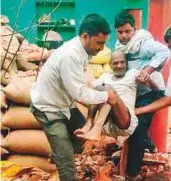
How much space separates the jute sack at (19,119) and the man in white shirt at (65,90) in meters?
0.61

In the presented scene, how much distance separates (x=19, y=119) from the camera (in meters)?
4.20

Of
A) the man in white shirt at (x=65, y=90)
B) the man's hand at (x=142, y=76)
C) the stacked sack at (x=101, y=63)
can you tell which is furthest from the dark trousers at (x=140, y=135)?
the man in white shirt at (x=65, y=90)

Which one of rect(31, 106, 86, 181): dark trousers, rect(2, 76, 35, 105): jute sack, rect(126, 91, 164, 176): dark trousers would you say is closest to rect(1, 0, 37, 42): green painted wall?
rect(2, 76, 35, 105): jute sack

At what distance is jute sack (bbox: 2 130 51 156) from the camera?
412 centimetres

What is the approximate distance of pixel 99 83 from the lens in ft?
12.5

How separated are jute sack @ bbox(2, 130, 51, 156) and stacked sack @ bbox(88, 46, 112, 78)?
21.2 inches

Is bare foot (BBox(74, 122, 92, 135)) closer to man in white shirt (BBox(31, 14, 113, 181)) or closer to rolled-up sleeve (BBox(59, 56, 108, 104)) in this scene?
man in white shirt (BBox(31, 14, 113, 181))

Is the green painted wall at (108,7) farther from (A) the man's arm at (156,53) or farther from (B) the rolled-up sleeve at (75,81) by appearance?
(B) the rolled-up sleeve at (75,81)

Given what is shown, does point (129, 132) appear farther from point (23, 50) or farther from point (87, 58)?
point (23, 50)

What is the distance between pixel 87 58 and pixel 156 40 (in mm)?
641

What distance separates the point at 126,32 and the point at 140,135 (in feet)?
2.08

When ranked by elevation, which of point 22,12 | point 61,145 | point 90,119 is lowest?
point 61,145

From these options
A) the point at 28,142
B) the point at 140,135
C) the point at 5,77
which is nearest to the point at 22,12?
the point at 5,77

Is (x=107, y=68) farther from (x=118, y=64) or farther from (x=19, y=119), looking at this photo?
(x=19, y=119)
